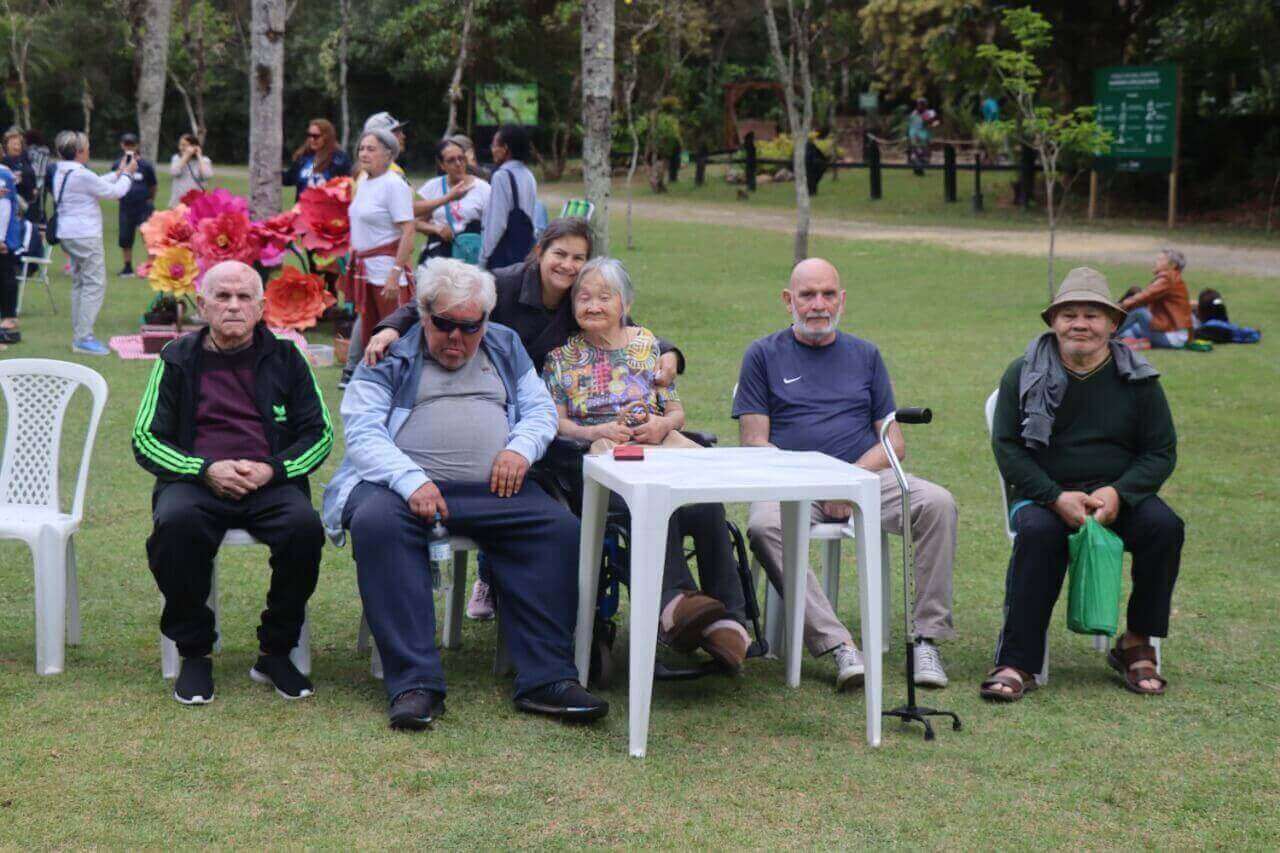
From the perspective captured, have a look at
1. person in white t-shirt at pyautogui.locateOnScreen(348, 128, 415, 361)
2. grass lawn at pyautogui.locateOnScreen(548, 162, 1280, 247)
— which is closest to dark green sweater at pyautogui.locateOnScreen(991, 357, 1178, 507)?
person in white t-shirt at pyautogui.locateOnScreen(348, 128, 415, 361)

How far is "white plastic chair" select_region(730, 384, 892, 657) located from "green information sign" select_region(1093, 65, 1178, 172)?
20.5 meters

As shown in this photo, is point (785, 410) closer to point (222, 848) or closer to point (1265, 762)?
point (1265, 762)

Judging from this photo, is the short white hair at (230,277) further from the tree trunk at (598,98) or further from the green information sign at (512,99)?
the green information sign at (512,99)

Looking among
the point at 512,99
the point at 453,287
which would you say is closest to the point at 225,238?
the point at 453,287

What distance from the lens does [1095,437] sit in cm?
519

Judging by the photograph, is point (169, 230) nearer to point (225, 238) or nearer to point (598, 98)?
point (225, 238)

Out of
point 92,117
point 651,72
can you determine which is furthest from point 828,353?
point 92,117

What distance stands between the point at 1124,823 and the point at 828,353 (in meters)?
2.12

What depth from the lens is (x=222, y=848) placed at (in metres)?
3.71

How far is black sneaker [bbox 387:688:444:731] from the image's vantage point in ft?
14.8

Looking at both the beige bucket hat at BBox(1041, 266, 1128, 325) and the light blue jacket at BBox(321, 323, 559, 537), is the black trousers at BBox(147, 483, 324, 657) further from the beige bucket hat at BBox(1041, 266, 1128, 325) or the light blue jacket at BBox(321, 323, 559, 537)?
the beige bucket hat at BBox(1041, 266, 1128, 325)

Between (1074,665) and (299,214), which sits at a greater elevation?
(299,214)

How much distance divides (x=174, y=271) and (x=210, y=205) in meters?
0.61

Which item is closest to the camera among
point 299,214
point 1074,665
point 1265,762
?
point 1265,762
